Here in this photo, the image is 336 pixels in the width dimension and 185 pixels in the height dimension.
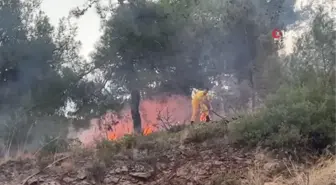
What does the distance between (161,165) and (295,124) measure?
7.92 feet

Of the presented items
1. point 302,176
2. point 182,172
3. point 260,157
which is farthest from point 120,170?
point 302,176

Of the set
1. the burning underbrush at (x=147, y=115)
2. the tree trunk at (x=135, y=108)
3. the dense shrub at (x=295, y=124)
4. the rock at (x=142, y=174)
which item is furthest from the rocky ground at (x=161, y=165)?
the tree trunk at (x=135, y=108)

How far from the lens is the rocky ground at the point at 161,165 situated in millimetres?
7504

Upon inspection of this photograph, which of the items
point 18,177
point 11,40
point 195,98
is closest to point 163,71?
point 195,98

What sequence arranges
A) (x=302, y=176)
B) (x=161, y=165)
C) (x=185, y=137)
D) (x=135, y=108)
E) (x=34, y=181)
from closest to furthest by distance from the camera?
(x=302, y=176), (x=34, y=181), (x=161, y=165), (x=185, y=137), (x=135, y=108)

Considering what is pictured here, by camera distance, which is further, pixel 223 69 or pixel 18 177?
pixel 223 69

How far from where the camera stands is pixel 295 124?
27.2ft

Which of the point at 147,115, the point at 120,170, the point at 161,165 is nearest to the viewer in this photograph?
the point at 120,170

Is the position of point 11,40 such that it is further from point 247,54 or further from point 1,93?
point 247,54

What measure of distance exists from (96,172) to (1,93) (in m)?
8.65

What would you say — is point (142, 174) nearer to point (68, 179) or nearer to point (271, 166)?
point (68, 179)

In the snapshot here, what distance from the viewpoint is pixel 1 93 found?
15.4m

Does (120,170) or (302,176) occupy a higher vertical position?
(120,170)

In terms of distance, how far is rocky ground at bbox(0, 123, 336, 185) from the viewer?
24.6 ft
